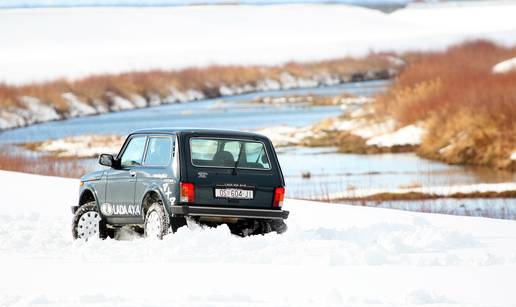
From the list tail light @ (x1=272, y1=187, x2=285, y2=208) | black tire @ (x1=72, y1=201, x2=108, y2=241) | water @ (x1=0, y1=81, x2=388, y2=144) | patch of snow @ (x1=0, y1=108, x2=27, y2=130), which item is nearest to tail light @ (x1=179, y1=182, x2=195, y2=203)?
tail light @ (x1=272, y1=187, x2=285, y2=208)

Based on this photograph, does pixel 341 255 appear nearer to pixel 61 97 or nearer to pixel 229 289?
pixel 229 289

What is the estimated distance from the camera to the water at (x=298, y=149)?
36.8 m

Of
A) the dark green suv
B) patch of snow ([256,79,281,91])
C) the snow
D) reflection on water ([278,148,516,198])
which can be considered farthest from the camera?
patch of snow ([256,79,281,91])

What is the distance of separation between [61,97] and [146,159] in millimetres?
70572

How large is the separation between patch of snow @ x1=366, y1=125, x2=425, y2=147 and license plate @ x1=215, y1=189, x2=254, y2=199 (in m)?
35.2

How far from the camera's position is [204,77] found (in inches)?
4033

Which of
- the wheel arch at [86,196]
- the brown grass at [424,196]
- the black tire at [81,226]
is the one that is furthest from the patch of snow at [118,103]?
the black tire at [81,226]

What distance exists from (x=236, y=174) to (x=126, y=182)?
1733 millimetres

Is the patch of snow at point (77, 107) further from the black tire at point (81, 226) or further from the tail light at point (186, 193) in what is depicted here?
the tail light at point (186, 193)

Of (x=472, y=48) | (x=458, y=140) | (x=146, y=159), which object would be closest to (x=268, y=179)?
(x=146, y=159)

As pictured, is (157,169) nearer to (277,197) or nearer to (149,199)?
(149,199)

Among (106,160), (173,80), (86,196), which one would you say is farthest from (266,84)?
(106,160)

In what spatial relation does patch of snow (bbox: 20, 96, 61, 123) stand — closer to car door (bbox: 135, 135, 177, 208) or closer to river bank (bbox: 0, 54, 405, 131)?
river bank (bbox: 0, 54, 405, 131)

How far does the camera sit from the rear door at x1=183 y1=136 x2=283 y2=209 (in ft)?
47.4
